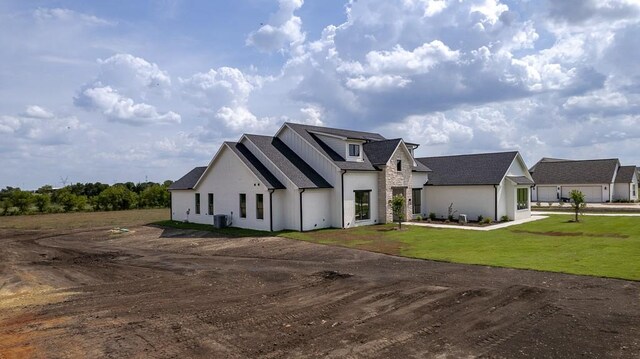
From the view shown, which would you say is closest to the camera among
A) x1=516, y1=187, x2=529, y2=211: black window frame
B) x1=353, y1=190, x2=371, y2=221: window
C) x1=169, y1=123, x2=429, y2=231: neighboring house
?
x1=169, y1=123, x2=429, y2=231: neighboring house

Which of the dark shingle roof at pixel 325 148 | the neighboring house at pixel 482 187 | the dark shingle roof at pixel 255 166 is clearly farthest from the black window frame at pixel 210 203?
the neighboring house at pixel 482 187

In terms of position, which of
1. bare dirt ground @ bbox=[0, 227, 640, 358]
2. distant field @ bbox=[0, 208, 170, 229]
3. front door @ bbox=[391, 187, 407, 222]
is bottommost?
bare dirt ground @ bbox=[0, 227, 640, 358]

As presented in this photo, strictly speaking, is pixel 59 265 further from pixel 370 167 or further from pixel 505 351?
pixel 370 167

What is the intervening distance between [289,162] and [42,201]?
37.5 metres

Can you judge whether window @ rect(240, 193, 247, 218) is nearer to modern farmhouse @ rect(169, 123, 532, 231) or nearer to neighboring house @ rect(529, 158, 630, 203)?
modern farmhouse @ rect(169, 123, 532, 231)

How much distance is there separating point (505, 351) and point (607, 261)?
32.8 feet

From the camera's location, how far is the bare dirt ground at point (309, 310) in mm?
7570

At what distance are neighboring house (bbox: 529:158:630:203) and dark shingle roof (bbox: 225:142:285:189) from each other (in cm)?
3965

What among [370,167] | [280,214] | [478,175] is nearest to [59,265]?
[280,214]

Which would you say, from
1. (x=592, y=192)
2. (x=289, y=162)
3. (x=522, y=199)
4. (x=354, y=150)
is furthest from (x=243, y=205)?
(x=592, y=192)

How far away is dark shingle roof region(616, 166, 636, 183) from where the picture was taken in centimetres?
5028

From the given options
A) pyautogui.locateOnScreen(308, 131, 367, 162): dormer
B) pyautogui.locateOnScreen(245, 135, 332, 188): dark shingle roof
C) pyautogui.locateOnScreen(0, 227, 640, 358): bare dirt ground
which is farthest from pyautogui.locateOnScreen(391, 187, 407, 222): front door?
→ pyautogui.locateOnScreen(0, 227, 640, 358): bare dirt ground

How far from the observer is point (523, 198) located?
32312 millimetres

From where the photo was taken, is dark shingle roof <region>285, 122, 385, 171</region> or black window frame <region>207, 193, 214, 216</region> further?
black window frame <region>207, 193, 214, 216</region>
